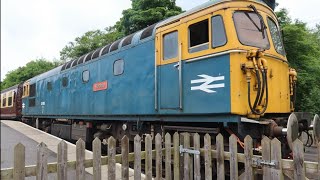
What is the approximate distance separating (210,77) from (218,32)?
90cm

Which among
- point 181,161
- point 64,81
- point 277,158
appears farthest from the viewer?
point 64,81

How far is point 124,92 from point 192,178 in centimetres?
398

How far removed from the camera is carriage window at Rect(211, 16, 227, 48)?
6.02 meters

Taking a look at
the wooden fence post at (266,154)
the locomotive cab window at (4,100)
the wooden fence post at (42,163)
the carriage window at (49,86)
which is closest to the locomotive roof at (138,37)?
the wooden fence post at (266,154)

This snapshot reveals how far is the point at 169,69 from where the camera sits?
23.0ft

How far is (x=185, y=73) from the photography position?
6.55 metres

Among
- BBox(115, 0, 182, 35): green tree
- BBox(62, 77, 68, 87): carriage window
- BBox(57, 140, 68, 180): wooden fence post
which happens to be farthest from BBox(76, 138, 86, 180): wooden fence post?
BBox(115, 0, 182, 35): green tree

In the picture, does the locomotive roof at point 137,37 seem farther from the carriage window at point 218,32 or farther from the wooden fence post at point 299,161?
the wooden fence post at point 299,161

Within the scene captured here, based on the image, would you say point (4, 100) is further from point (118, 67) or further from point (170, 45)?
point (170, 45)

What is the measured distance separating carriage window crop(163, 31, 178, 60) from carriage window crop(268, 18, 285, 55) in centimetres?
205

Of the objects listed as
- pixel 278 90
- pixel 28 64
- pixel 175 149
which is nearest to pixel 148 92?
pixel 175 149

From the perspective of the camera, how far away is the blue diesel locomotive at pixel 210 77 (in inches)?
226

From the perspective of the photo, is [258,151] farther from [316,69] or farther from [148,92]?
[316,69]

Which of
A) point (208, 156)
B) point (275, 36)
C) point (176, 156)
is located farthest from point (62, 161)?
point (275, 36)
